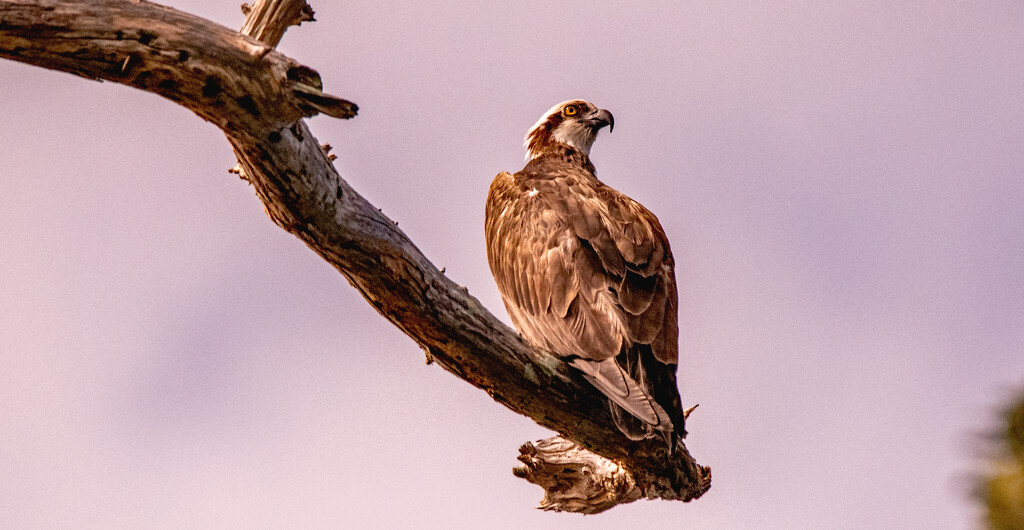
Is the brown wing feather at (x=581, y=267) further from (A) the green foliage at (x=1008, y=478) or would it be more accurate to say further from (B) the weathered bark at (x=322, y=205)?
(A) the green foliage at (x=1008, y=478)

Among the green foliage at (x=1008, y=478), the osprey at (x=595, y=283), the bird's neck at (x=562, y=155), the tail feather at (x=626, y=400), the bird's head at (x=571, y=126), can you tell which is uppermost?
the bird's head at (x=571, y=126)

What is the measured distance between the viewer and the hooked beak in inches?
399

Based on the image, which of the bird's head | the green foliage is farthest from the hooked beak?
the green foliage

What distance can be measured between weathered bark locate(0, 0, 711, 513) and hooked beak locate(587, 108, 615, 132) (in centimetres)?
453

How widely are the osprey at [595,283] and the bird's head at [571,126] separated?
1897mm

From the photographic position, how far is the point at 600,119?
10.1 meters

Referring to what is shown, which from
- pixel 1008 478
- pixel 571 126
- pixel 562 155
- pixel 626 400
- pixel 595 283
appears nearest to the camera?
pixel 1008 478

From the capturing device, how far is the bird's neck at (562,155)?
9.32 m

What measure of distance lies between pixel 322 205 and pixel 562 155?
504 centimetres

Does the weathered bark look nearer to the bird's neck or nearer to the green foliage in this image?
the green foliage

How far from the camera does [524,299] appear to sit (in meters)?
6.81

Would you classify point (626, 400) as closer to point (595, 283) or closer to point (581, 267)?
point (595, 283)

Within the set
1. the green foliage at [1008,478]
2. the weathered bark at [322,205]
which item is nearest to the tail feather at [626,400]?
the weathered bark at [322,205]

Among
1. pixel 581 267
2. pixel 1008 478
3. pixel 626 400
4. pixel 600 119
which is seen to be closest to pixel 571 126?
pixel 600 119
